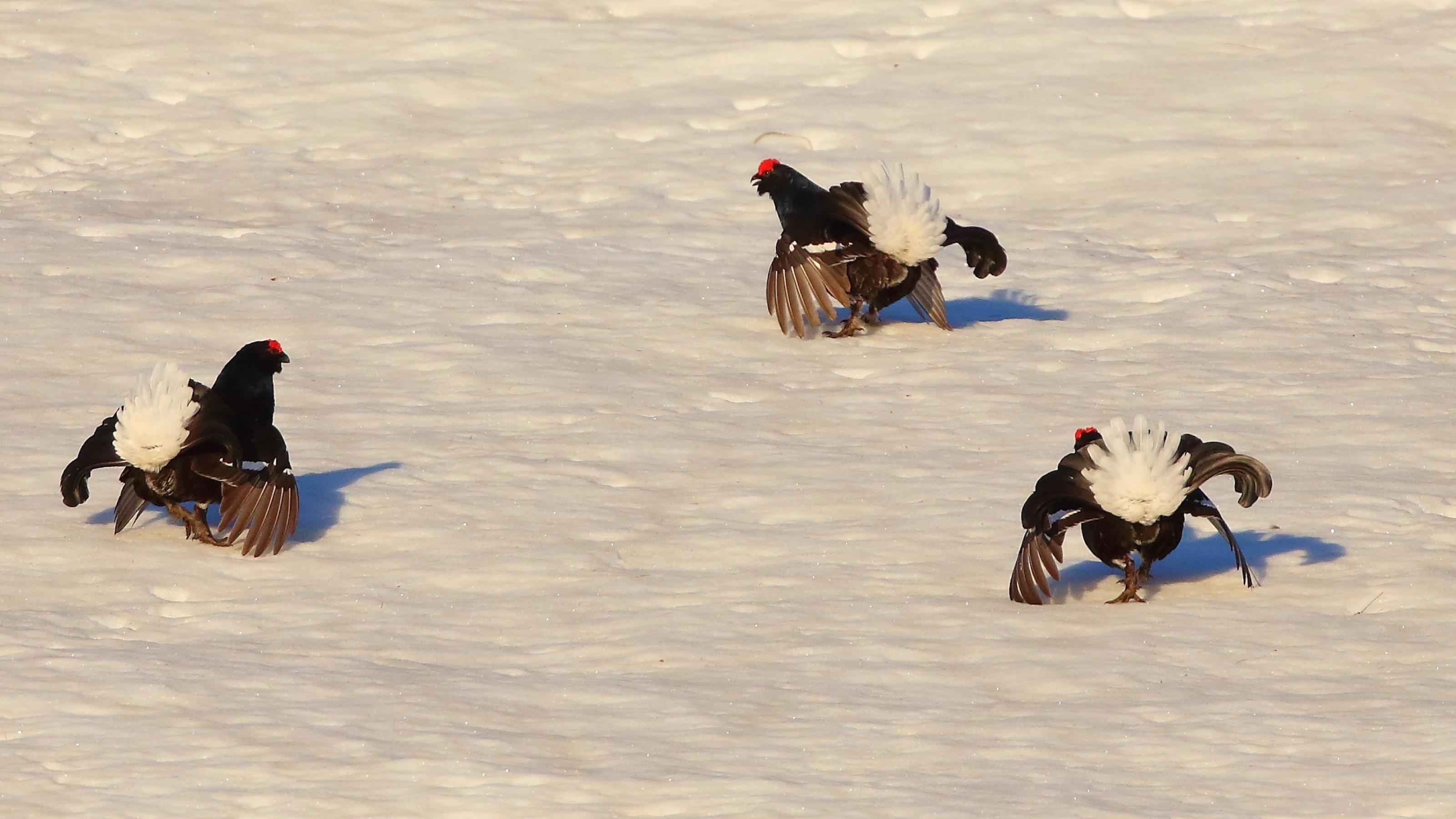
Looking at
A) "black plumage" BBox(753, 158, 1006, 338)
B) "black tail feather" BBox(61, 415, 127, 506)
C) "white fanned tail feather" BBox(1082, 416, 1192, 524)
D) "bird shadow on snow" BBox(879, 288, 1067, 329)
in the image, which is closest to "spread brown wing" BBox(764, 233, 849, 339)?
"black plumage" BBox(753, 158, 1006, 338)

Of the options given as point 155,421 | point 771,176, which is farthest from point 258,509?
point 771,176

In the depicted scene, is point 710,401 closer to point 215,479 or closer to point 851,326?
point 851,326

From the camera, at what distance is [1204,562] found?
28.1ft

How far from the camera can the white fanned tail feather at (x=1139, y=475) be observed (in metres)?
7.48

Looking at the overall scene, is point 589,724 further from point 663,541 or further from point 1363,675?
point 1363,675

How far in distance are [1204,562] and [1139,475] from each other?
129 centimetres

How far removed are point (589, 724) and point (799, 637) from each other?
48.8 inches

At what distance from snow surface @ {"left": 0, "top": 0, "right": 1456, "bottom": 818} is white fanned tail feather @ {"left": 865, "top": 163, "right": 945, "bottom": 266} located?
2.43ft

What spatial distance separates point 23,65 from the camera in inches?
686

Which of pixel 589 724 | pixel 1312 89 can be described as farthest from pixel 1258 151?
pixel 589 724

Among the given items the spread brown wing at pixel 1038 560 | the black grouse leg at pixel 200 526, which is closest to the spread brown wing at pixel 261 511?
the black grouse leg at pixel 200 526

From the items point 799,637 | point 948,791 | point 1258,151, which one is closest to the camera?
point 948,791

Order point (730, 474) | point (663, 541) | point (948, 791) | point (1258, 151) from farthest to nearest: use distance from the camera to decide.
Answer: point (1258, 151) → point (730, 474) → point (663, 541) → point (948, 791)

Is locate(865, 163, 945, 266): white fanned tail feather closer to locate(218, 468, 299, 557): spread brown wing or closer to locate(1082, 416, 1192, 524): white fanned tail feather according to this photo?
locate(1082, 416, 1192, 524): white fanned tail feather
